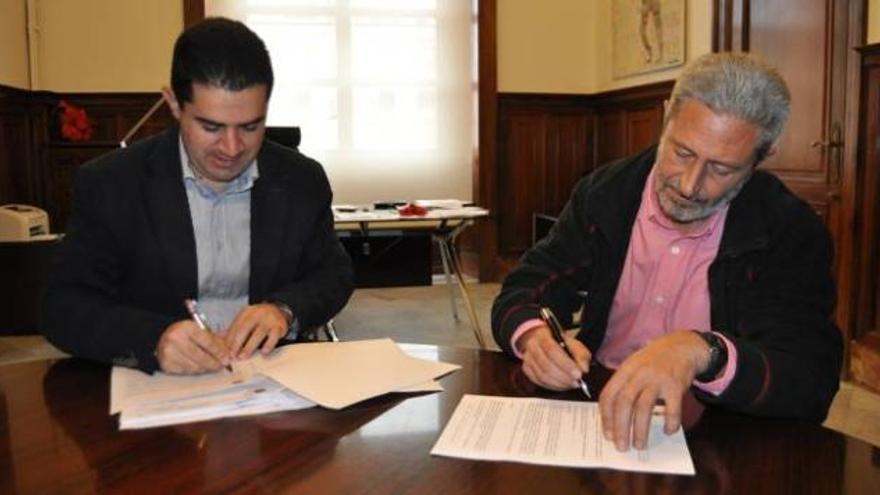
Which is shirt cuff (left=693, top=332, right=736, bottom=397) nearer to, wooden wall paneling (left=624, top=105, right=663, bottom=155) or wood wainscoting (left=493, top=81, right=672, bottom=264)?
wooden wall paneling (left=624, top=105, right=663, bottom=155)

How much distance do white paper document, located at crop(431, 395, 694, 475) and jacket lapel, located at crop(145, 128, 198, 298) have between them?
69 cm

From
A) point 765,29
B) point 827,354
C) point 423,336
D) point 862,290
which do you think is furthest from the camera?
point 423,336

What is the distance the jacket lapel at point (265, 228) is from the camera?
1671 mm

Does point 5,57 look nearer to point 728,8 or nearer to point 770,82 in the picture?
point 728,8

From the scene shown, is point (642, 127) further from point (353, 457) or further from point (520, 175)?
point (353, 457)

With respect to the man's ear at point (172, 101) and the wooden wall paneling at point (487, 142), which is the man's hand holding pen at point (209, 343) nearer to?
the man's ear at point (172, 101)

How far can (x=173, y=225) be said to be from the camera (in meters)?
1.59

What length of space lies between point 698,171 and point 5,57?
4.96 meters

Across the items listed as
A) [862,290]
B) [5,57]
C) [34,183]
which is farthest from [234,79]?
[34,183]

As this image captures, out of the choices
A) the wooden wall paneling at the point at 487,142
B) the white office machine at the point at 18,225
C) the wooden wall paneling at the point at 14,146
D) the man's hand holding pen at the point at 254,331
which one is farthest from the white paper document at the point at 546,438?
the wooden wall paneling at the point at 487,142

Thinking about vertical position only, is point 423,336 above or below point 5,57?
below

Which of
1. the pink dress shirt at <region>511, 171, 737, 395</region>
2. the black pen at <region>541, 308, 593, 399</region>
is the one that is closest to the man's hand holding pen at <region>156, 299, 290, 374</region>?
the black pen at <region>541, 308, 593, 399</region>

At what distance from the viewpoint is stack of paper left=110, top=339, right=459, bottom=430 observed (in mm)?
1160

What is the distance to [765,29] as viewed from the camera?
425cm
